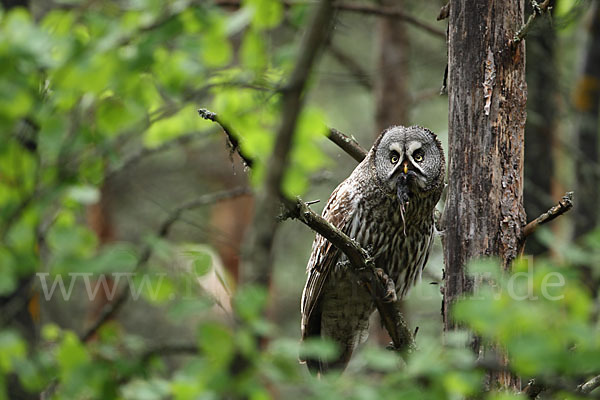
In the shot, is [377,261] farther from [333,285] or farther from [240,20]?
[240,20]

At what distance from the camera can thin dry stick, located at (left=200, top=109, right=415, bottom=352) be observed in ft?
→ 9.28

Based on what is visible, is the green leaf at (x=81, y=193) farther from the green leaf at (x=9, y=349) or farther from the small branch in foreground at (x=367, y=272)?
the small branch in foreground at (x=367, y=272)

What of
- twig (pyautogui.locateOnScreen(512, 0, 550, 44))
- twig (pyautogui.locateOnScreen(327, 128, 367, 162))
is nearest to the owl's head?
twig (pyautogui.locateOnScreen(327, 128, 367, 162))

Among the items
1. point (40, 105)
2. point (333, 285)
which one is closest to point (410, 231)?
point (333, 285)

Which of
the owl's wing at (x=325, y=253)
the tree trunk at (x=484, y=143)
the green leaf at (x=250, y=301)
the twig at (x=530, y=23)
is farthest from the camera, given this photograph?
the owl's wing at (x=325, y=253)

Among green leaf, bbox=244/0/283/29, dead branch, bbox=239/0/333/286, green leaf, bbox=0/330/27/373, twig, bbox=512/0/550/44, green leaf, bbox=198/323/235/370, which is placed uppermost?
green leaf, bbox=244/0/283/29

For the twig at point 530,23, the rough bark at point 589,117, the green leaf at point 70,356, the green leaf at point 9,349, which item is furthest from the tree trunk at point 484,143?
the rough bark at point 589,117

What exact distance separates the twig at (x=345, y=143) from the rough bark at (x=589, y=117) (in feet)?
12.1

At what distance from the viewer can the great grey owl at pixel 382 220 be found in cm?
437

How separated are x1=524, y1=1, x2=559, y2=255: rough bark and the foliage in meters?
2.42

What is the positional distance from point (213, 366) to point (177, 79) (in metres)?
2.46

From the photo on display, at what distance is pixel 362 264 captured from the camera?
130 inches

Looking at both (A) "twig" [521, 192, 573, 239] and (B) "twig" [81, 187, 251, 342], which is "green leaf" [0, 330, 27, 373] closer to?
(B) "twig" [81, 187, 251, 342]

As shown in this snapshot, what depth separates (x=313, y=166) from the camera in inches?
177
